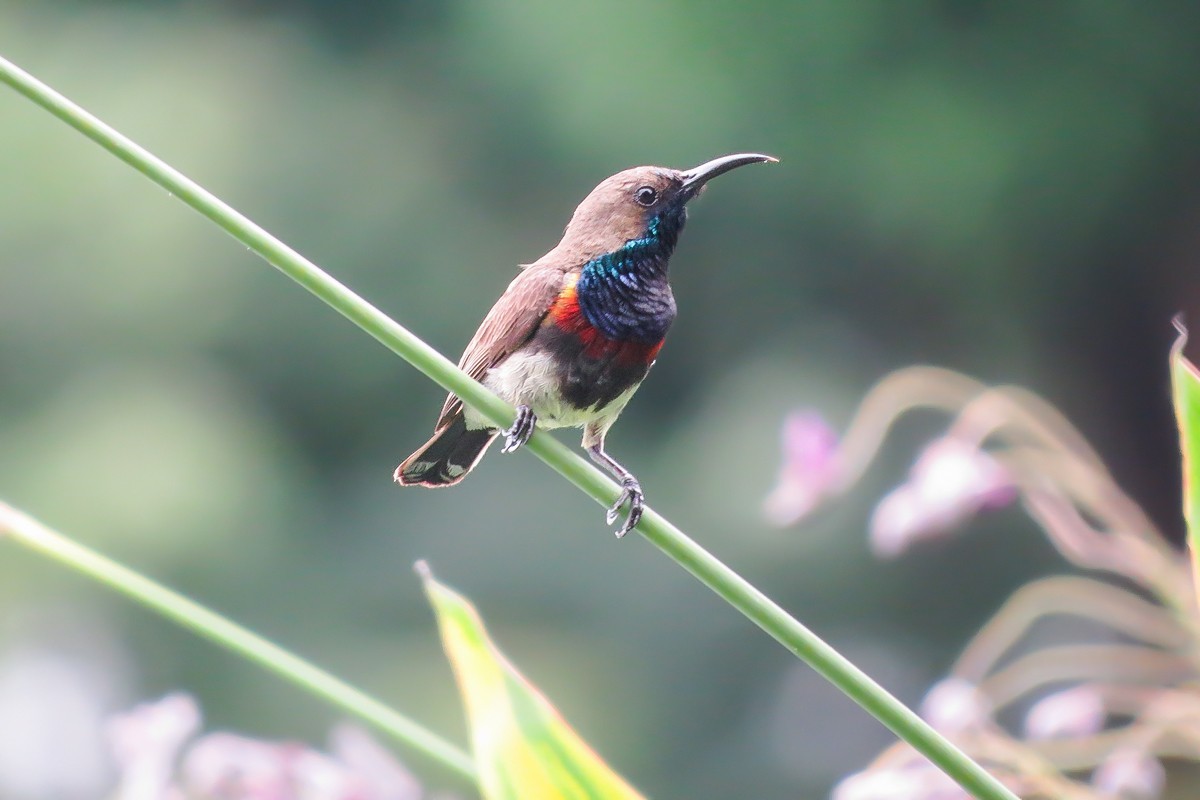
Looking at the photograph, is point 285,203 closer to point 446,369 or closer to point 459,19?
point 459,19

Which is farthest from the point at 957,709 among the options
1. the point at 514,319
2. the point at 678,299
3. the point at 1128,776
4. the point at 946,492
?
the point at 678,299

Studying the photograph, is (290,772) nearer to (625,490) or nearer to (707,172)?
(625,490)

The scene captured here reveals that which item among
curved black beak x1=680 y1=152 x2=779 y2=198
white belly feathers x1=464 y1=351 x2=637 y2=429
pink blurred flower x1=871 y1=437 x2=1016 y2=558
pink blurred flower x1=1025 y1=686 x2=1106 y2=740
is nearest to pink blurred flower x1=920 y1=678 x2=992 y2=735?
pink blurred flower x1=1025 y1=686 x2=1106 y2=740

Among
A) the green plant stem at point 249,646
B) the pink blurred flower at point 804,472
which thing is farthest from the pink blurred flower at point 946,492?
the green plant stem at point 249,646

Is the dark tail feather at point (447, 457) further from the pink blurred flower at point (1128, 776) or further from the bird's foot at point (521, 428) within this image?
the pink blurred flower at point (1128, 776)

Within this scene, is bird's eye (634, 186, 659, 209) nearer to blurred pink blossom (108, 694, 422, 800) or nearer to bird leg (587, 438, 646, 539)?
bird leg (587, 438, 646, 539)
